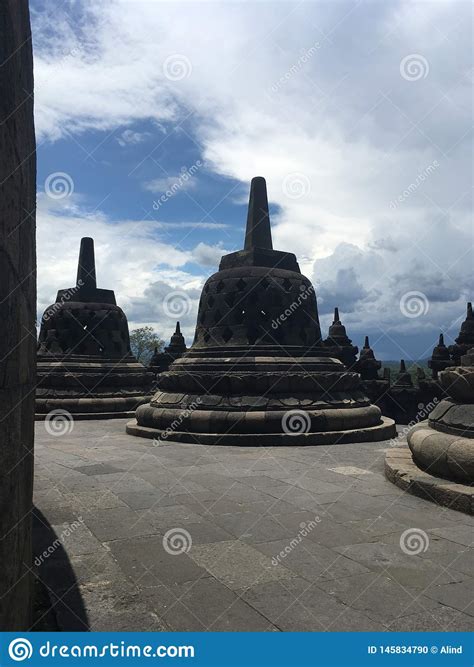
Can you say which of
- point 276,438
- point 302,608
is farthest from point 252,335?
point 302,608

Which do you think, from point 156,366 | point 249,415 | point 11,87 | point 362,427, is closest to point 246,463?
point 249,415

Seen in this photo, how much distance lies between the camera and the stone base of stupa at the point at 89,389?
13125 mm

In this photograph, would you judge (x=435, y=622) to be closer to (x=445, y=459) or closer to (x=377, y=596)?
(x=377, y=596)

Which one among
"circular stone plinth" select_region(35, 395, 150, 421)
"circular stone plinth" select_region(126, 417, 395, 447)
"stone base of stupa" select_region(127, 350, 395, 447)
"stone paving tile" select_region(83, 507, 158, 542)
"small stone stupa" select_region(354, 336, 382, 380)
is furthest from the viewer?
"small stone stupa" select_region(354, 336, 382, 380)

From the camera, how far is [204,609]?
2.61m

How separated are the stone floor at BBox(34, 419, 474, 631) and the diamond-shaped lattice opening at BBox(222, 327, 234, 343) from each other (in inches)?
163

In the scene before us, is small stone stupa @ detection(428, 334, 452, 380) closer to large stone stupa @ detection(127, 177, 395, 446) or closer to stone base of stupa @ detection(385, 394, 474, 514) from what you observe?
→ large stone stupa @ detection(127, 177, 395, 446)

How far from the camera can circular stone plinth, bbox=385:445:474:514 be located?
4.32 meters

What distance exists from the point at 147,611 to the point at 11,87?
2.38m

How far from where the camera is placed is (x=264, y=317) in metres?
9.99

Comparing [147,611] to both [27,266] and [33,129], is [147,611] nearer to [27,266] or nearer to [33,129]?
[27,266]

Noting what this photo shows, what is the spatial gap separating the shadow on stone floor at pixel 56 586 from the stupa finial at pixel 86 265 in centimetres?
1239

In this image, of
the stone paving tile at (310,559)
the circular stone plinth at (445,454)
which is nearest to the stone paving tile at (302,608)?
the stone paving tile at (310,559)

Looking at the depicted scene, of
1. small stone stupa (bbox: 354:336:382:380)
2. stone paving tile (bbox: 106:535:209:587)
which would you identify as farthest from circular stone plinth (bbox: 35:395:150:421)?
stone paving tile (bbox: 106:535:209:587)
